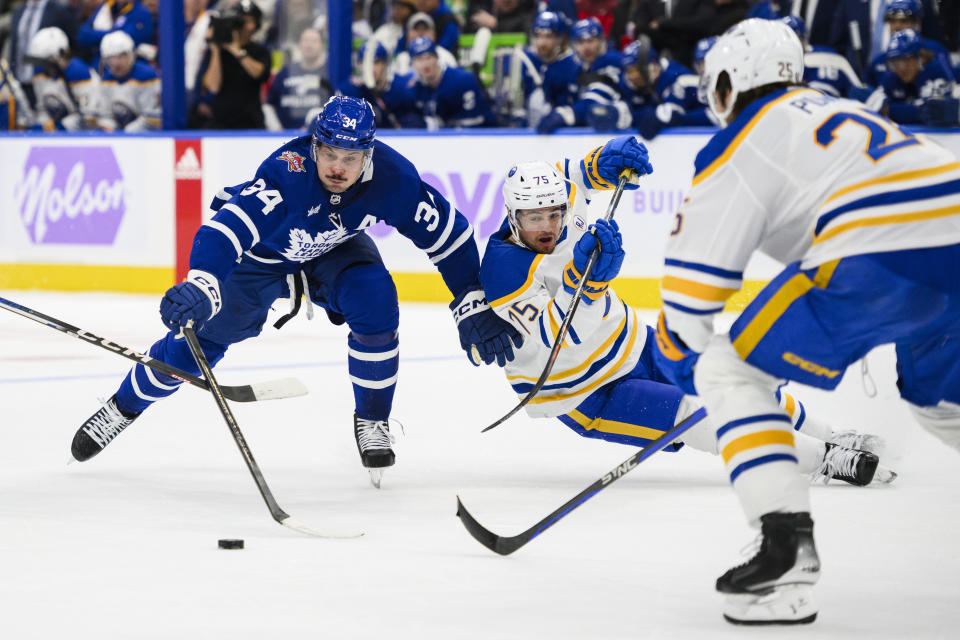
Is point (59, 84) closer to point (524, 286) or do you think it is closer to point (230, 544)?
point (524, 286)

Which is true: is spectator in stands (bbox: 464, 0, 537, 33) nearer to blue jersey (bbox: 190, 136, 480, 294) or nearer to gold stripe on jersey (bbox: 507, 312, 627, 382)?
blue jersey (bbox: 190, 136, 480, 294)

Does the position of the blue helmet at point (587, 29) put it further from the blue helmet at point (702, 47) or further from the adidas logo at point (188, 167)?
the adidas logo at point (188, 167)

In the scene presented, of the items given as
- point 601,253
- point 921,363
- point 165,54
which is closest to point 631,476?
point 601,253

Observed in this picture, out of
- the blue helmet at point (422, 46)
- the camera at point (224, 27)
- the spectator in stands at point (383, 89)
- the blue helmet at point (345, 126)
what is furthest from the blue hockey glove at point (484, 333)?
the camera at point (224, 27)

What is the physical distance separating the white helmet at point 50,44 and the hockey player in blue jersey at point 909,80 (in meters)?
6.26

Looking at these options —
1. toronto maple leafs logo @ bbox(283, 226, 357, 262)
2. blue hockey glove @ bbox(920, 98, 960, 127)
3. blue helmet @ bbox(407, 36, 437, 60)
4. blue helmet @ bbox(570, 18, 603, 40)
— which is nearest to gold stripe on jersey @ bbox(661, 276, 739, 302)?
toronto maple leafs logo @ bbox(283, 226, 357, 262)

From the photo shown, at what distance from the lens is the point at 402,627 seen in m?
2.19

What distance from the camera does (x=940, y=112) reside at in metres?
7.15

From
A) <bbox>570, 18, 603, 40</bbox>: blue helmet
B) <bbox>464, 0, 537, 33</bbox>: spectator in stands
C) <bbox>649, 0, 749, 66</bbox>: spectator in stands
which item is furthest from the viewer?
<bbox>464, 0, 537, 33</bbox>: spectator in stands

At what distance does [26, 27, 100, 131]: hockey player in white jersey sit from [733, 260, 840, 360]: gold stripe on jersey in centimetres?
878

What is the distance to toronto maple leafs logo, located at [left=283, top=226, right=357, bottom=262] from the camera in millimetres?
3629

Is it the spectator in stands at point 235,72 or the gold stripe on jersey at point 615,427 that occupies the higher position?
the gold stripe on jersey at point 615,427

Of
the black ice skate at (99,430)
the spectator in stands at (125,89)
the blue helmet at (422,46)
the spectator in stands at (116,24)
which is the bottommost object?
the spectator in stands at (125,89)

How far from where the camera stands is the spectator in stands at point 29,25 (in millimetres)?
10875
